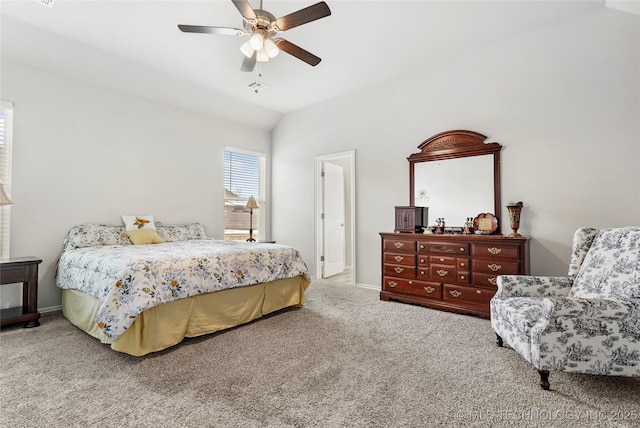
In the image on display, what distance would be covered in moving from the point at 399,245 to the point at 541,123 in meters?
2.00

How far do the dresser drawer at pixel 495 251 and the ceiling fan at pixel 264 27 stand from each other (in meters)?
2.50

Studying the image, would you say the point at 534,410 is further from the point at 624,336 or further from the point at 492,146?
the point at 492,146

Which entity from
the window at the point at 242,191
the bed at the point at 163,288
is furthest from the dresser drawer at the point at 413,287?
the window at the point at 242,191

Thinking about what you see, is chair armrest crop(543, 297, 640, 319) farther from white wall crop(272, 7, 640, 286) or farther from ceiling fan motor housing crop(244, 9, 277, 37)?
ceiling fan motor housing crop(244, 9, 277, 37)

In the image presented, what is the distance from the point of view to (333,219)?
5.85 m

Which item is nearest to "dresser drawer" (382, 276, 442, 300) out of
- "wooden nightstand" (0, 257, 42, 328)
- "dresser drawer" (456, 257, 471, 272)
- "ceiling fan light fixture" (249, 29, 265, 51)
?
"dresser drawer" (456, 257, 471, 272)

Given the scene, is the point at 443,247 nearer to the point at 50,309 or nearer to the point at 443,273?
the point at 443,273

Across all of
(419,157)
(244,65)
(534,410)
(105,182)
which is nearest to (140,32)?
(244,65)

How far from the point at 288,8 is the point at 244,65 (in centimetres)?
65

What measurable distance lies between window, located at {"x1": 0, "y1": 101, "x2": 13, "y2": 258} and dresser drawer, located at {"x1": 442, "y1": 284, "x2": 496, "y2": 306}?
15.6 ft

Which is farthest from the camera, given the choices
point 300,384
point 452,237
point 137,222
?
point 137,222

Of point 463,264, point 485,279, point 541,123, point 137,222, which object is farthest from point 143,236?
point 541,123

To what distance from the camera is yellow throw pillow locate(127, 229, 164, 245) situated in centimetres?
394

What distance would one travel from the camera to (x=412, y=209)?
13.1ft
